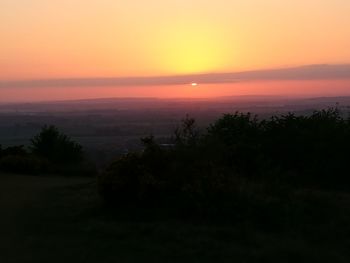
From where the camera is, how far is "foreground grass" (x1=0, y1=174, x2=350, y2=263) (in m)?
9.13

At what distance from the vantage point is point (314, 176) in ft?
60.0

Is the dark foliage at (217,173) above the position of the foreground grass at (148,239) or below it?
above

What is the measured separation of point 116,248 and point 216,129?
1275 cm

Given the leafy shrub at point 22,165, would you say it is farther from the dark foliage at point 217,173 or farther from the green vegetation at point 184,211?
the dark foliage at point 217,173

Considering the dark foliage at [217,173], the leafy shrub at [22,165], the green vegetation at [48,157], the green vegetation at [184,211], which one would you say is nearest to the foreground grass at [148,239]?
the green vegetation at [184,211]

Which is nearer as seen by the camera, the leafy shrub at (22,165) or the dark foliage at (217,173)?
the dark foliage at (217,173)

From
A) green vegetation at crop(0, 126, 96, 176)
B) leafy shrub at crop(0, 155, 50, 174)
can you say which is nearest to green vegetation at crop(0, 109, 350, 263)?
leafy shrub at crop(0, 155, 50, 174)

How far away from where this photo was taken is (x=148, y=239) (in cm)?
1021

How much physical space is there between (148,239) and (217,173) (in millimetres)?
3180

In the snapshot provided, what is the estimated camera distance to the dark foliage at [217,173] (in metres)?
12.4

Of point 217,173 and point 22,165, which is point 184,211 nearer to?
point 217,173

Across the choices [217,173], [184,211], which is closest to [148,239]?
[184,211]

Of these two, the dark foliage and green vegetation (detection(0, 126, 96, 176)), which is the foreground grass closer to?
the dark foliage

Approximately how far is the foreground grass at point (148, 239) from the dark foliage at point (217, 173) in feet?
2.29
